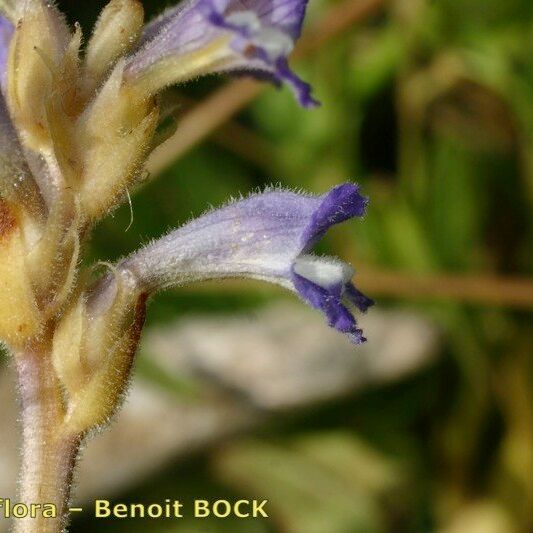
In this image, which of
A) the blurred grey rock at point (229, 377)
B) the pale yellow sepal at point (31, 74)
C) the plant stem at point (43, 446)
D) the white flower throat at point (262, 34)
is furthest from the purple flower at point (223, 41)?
the blurred grey rock at point (229, 377)

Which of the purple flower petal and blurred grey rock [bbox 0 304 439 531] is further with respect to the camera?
blurred grey rock [bbox 0 304 439 531]

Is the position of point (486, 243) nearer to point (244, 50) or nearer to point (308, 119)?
point (308, 119)

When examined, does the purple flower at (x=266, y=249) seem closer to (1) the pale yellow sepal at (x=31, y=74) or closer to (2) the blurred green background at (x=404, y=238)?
(1) the pale yellow sepal at (x=31, y=74)

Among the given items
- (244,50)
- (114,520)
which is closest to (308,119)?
(114,520)

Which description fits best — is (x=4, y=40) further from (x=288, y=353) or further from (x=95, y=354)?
(x=288, y=353)

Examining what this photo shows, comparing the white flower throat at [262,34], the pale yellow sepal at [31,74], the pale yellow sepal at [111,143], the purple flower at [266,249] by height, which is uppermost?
the pale yellow sepal at [31,74]

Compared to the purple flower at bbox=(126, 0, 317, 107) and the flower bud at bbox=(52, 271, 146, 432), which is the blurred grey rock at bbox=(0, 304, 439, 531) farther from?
the purple flower at bbox=(126, 0, 317, 107)

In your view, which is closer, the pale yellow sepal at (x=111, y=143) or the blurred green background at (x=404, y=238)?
the pale yellow sepal at (x=111, y=143)

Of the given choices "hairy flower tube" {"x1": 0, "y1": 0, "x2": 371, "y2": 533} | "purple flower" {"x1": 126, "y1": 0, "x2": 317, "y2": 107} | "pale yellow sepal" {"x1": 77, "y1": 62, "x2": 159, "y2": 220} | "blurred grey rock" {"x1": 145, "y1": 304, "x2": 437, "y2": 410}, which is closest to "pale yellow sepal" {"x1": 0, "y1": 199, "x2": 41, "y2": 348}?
"hairy flower tube" {"x1": 0, "y1": 0, "x2": 371, "y2": 533}
